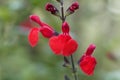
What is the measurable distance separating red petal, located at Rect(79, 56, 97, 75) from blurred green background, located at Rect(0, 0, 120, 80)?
2.58ft

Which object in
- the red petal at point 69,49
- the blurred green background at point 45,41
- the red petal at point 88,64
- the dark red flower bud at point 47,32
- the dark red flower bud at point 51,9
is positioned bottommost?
the blurred green background at point 45,41

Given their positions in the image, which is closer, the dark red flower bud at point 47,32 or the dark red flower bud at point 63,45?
the dark red flower bud at point 63,45

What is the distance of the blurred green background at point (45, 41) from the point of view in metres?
2.99

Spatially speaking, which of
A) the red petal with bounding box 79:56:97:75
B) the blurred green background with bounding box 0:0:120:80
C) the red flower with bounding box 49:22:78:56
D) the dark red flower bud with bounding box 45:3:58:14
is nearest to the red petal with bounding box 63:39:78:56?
the red flower with bounding box 49:22:78:56

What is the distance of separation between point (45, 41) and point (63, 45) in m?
1.71

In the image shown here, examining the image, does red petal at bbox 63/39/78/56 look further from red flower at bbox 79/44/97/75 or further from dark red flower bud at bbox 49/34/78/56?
red flower at bbox 79/44/97/75

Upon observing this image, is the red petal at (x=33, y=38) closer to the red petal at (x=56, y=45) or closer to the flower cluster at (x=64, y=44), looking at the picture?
the flower cluster at (x=64, y=44)

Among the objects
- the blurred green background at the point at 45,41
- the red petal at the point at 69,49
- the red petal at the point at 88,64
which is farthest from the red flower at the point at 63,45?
the blurred green background at the point at 45,41

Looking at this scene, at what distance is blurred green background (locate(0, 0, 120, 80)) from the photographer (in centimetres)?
299

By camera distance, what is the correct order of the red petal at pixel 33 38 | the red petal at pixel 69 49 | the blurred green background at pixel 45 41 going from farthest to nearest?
the blurred green background at pixel 45 41 < the red petal at pixel 33 38 < the red petal at pixel 69 49

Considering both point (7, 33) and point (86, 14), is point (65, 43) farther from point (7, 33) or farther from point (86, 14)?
point (86, 14)

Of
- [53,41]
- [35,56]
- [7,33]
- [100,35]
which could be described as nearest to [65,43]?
[53,41]

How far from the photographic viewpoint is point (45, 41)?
360 centimetres

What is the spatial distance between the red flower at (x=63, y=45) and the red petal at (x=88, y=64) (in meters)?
0.10
